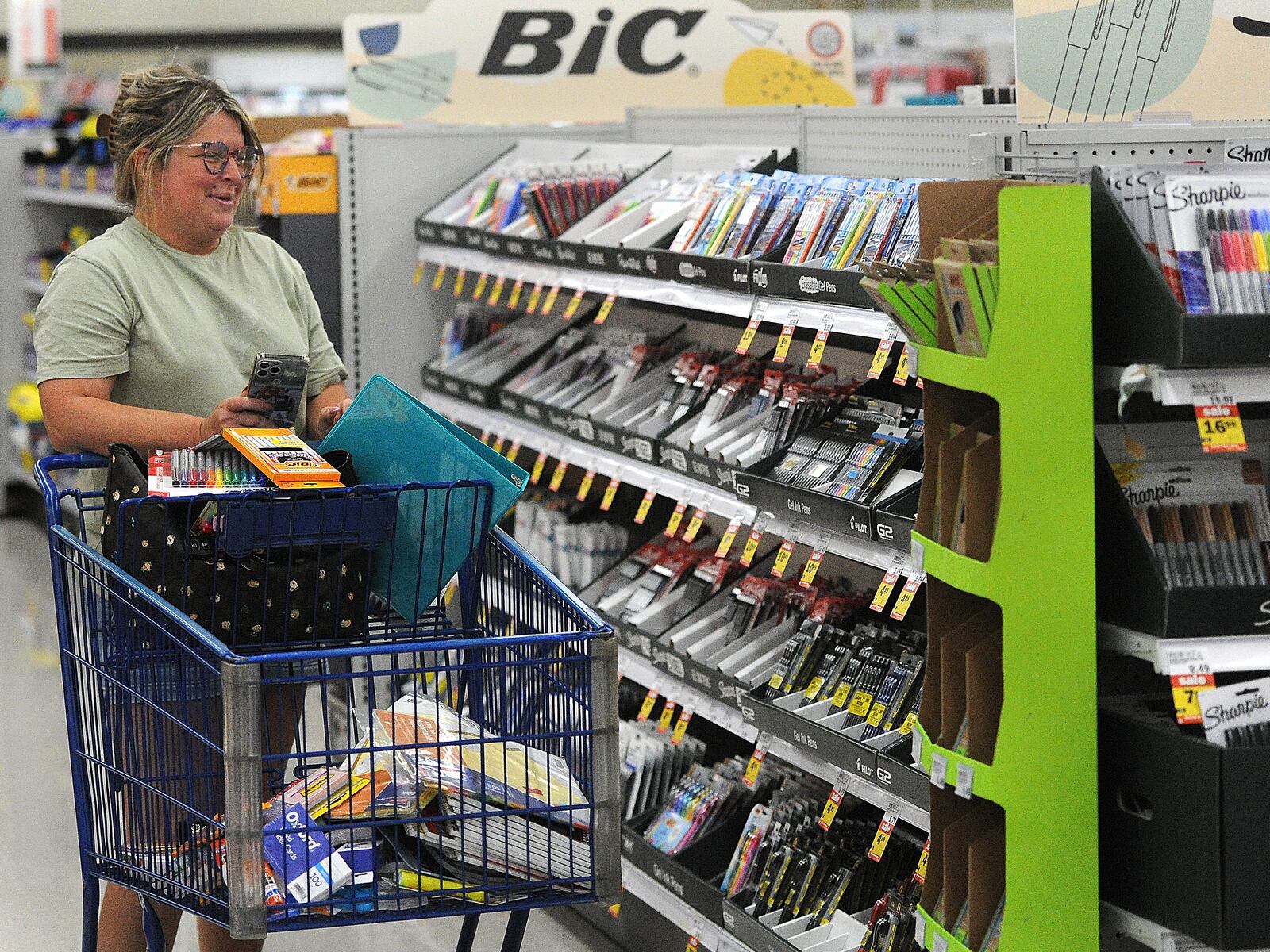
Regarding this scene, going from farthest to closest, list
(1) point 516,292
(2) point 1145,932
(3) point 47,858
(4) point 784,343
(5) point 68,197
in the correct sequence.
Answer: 1. (5) point 68,197
2. (1) point 516,292
3. (3) point 47,858
4. (4) point 784,343
5. (2) point 1145,932

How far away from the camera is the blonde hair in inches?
104

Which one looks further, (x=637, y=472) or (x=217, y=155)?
(x=637, y=472)

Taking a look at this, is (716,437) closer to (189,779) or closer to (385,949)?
(385,949)

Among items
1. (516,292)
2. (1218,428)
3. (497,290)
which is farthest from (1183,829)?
(497,290)

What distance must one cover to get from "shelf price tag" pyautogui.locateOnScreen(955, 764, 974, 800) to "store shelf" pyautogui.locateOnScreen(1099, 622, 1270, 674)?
0.96 feet

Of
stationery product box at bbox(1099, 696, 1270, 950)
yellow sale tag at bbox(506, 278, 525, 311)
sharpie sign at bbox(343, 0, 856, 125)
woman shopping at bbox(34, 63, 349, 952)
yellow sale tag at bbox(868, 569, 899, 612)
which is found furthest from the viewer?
sharpie sign at bbox(343, 0, 856, 125)

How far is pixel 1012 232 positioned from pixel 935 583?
55 cm

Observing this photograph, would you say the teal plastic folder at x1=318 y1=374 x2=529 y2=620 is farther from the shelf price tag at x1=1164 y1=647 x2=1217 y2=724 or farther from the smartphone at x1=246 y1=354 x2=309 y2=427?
the shelf price tag at x1=1164 y1=647 x2=1217 y2=724

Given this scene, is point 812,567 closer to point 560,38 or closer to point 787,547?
point 787,547

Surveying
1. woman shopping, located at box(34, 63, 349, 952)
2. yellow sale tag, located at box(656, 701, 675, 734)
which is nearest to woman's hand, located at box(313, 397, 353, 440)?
woman shopping, located at box(34, 63, 349, 952)

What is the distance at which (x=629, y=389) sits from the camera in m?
4.16

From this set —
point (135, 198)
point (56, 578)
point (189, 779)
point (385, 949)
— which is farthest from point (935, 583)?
point (385, 949)

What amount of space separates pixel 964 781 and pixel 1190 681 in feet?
1.13

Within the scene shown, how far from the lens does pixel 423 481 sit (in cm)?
242
